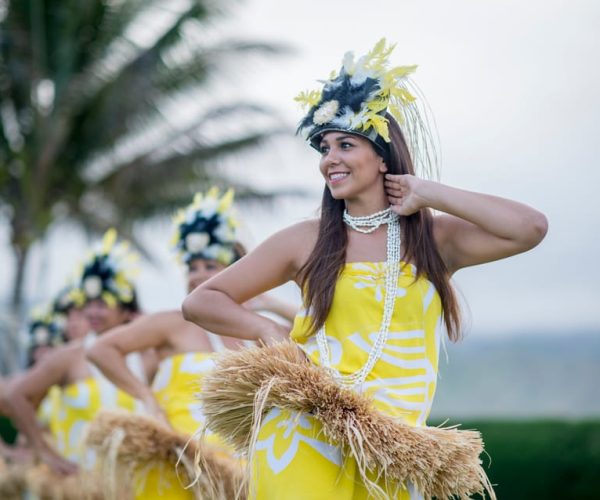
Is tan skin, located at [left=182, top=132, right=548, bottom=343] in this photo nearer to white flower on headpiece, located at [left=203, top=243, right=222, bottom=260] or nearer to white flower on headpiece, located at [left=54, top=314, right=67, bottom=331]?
white flower on headpiece, located at [left=203, top=243, right=222, bottom=260]

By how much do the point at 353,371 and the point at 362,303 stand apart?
7.8 inches

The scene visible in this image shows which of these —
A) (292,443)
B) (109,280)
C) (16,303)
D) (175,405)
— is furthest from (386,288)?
(16,303)

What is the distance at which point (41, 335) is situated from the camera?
30.4 ft

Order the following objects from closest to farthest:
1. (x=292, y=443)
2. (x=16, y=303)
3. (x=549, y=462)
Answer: (x=292, y=443)
(x=549, y=462)
(x=16, y=303)

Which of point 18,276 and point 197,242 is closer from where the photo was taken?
point 197,242

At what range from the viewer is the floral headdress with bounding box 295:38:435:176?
11.5ft

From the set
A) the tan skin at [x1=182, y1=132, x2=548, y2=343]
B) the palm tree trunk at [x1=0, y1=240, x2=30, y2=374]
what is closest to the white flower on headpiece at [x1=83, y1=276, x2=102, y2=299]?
Result: the tan skin at [x1=182, y1=132, x2=548, y2=343]

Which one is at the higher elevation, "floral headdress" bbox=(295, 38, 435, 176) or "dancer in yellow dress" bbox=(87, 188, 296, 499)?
"floral headdress" bbox=(295, 38, 435, 176)

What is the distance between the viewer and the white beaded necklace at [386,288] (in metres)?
3.28

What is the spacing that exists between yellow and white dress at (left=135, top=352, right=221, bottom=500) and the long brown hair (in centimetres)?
133

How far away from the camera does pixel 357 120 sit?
3.50 m

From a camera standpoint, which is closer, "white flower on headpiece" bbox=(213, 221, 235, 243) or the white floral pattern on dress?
the white floral pattern on dress

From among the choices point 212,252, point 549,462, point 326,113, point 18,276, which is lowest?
point 549,462

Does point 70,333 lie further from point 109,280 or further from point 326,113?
point 326,113
